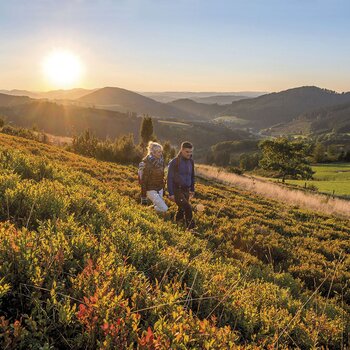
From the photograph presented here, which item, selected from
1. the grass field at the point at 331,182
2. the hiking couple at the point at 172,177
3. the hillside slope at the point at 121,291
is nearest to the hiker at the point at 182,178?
the hiking couple at the point at 172,177

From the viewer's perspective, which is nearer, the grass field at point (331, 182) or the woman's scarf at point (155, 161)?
the woman's scarf at point (155, 161)

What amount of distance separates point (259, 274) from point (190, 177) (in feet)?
12.3

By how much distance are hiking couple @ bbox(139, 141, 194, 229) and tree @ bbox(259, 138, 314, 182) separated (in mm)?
51365

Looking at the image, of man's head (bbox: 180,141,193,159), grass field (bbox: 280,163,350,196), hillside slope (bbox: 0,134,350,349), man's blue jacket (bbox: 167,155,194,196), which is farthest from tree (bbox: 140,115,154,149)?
hillside slope (bbox: 0,134,350,349)

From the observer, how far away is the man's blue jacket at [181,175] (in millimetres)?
9141

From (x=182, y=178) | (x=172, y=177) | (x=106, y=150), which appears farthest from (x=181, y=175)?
(x=106, y=150)

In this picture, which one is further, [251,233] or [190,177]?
[251,233]

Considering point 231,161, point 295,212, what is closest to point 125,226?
point 295,212

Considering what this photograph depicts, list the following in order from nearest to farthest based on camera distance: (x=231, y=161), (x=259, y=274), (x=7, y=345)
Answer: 1. (x=7, y=345)
2. (x=259, y=274)
3. (x=231, y=161)

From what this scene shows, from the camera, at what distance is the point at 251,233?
10.9 meters

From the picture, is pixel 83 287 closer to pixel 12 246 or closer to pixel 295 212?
pixel 12 246

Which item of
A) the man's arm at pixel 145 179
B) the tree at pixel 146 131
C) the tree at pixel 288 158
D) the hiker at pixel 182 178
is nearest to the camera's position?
the hiker at pixel 182 178

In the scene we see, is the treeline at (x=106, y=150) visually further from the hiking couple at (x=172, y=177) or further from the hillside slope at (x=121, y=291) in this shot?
the hillside slope at (x=121, y=291)

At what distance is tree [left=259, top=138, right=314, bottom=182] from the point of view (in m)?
57.3
